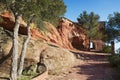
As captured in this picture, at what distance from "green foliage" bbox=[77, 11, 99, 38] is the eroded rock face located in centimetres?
2270

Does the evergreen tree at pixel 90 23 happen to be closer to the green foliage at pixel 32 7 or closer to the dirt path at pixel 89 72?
the dirt path at pixel 89 72

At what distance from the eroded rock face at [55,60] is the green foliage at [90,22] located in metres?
22.7

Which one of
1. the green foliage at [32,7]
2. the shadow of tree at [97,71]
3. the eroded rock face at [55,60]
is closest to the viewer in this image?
the green foliage at [32,7]

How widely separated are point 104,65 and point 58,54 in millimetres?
5166

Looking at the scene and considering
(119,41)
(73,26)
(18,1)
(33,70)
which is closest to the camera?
(18,1)

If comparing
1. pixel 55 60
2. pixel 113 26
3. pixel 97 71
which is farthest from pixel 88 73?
pixel 113 26

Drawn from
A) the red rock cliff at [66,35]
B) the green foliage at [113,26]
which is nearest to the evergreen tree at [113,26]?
the green foliage at [113,26]

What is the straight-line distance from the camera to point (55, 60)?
941 inches

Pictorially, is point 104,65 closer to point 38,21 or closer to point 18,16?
point 38,21

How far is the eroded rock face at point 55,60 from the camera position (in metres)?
23.4

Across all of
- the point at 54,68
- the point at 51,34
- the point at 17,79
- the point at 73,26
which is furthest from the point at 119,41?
the point at 17,79

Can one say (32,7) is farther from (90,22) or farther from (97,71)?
(90,22)

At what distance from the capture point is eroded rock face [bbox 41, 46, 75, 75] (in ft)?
76.6

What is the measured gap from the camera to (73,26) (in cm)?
4672
